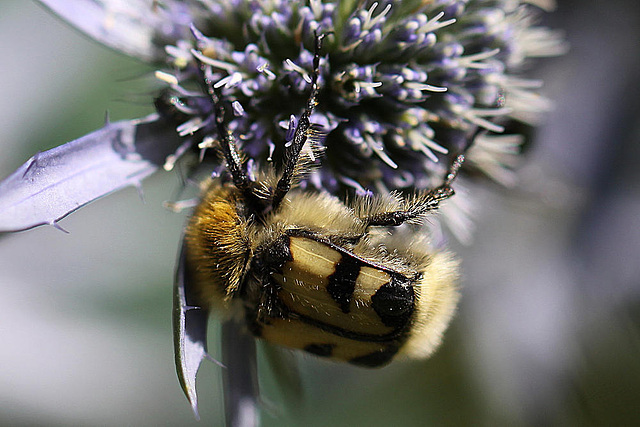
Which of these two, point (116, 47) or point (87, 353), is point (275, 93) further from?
point (87, 353)

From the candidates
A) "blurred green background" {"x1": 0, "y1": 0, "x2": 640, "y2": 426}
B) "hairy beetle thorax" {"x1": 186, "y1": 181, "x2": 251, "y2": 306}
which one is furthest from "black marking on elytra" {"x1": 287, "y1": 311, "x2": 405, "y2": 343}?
"blurred green background" {"x1": 0, "y1": 0, "x2": 640, "y2": 426}

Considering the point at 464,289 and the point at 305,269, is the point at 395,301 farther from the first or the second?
→ the point at 464,289

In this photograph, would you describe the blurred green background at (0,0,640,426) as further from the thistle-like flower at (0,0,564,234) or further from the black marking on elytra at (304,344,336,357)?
the black marking on elytra at (304,344,336,357)

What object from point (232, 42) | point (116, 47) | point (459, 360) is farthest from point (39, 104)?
point (459, 360)

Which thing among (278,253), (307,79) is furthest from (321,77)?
(278,253)

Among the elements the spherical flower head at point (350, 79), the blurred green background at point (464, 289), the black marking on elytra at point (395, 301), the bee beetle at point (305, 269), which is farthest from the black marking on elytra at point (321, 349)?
the blurred green background at point (464, 289)

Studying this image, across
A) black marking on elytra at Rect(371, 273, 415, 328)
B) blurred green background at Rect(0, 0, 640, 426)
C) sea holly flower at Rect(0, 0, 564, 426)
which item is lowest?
blurred green background at Rect(0, 0, 640, 426)
